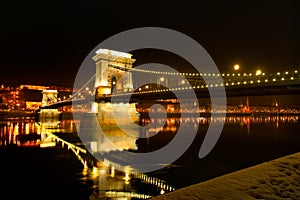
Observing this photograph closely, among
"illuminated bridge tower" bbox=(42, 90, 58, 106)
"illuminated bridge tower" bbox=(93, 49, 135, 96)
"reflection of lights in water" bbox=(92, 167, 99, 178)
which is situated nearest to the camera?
"reflection of lights in water" bbox=(92, 167, 99, 178)

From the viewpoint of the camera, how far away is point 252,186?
5.42 meters

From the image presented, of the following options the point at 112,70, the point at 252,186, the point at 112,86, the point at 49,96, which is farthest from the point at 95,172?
the point at 49,96

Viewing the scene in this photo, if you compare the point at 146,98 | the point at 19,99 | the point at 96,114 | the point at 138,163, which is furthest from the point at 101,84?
the point at 19,99

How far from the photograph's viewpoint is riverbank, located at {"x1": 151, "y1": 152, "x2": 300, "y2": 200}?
493 cm

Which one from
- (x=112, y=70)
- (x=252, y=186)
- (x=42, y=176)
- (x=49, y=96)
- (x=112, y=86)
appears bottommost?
(x=42, y=176)

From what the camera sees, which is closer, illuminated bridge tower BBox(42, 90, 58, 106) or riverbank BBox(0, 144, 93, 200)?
riverbank BBox(0, 144, 93, 200)

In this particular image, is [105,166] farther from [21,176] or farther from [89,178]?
[21,176]

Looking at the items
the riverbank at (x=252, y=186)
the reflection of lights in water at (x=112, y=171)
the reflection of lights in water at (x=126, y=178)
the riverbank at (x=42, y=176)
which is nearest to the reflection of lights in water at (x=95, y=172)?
the riverbank at (x=42, y=176)

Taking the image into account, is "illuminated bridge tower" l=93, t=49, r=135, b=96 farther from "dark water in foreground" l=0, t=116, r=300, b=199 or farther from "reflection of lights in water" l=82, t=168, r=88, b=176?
"reflection of lights in water" l=82, t=168, r=88, b=176

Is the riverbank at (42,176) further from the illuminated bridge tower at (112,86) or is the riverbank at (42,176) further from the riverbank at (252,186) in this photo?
the illuminated bridge tower at (112,86)

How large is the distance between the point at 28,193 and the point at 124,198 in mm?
3035

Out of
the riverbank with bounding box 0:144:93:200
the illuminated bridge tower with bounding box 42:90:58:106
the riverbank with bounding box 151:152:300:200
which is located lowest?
the riverbank with bounding box 0:144:93:200

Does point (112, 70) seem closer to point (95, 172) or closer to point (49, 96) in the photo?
point (49, 96)

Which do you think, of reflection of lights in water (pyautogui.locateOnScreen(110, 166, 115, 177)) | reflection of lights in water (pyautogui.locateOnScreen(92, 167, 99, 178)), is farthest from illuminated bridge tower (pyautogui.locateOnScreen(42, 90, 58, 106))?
reflection of lights in water (pyautogui.locateOnScreen(110, 166, 115, 177))
